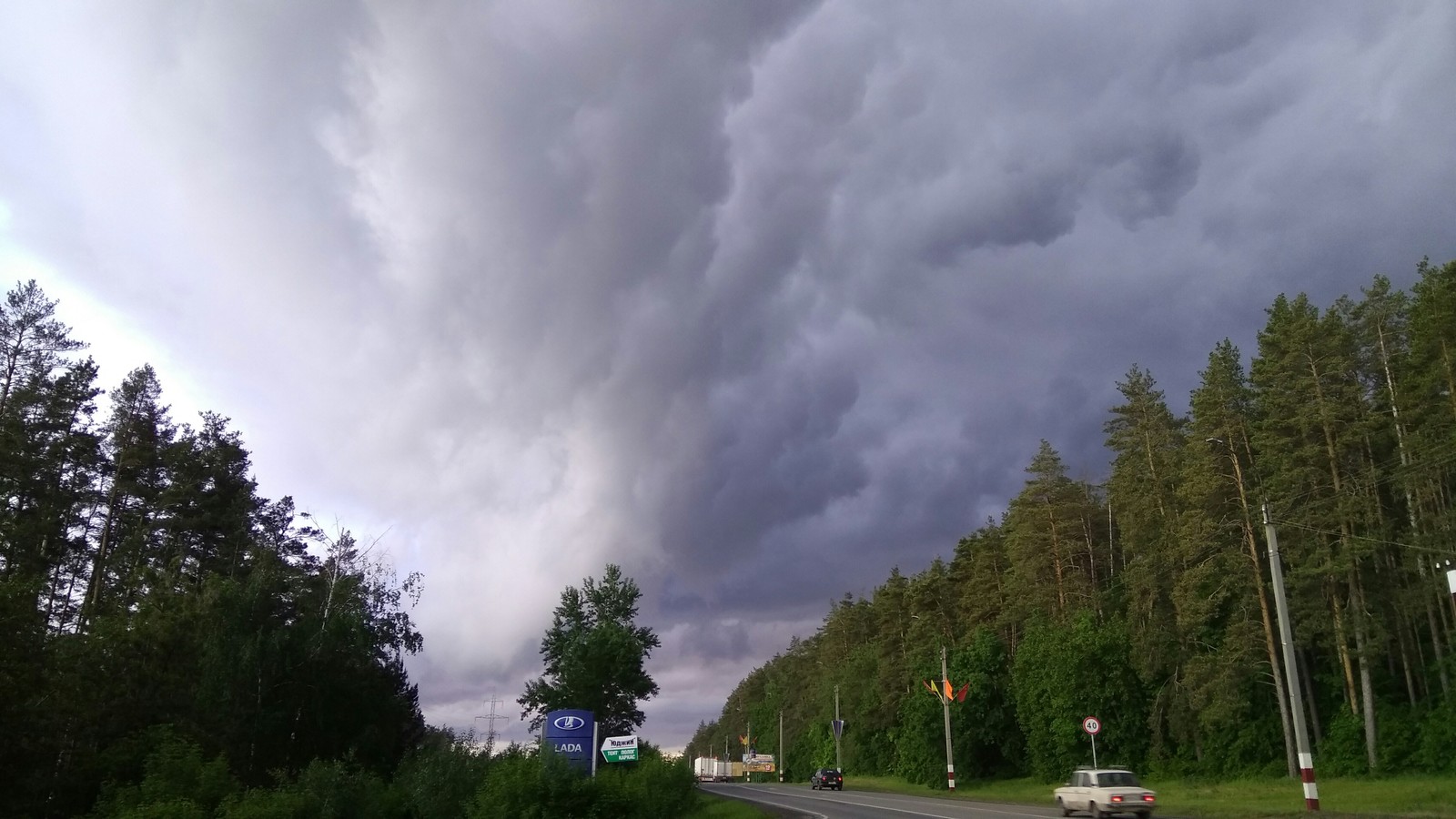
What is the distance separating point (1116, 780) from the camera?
3073cm

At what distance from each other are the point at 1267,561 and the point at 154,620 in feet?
178

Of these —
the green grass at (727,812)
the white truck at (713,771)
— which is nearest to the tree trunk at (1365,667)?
the green grass at (727,812)

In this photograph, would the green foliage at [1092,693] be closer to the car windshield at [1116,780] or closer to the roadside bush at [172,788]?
the car windshield at [1116,780]

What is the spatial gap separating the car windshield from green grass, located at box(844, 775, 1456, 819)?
1.83 metres

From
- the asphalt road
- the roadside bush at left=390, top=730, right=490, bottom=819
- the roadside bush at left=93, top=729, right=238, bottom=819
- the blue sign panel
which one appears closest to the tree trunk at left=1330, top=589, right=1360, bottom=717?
the asphalt road

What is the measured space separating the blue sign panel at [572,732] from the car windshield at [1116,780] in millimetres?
17889

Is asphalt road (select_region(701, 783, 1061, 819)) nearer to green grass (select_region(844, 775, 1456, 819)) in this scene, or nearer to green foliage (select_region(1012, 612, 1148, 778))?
green grass (select_region(844, 775, 1456, 819))

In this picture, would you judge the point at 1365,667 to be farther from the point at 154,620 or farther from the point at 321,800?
the point at 154,620

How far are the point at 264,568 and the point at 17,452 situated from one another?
13.0 metres

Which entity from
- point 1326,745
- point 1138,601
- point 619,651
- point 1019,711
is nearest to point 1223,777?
point 1326,745

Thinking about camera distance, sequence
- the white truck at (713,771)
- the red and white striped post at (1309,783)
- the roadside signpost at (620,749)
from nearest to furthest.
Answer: the red and white striped post at (1309,783) → the roadside signpost at (620,749) → the white truck at (713,771)

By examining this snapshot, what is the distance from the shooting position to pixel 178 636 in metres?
41.7

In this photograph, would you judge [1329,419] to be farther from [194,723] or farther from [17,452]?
[17,452]

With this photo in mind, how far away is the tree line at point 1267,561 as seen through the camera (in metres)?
40.9
